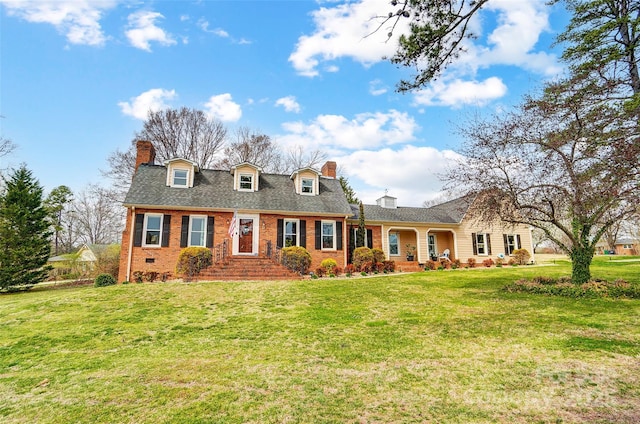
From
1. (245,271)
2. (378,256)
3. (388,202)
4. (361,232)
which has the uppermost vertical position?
(388,202)

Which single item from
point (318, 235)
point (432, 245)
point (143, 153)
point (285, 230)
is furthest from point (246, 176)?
point (432, 245)

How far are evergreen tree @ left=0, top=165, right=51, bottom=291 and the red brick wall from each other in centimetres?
500

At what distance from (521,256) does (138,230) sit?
2330cm

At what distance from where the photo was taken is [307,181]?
19.8 metres

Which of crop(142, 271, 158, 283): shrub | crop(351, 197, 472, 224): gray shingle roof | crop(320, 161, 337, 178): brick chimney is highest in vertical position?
crop(320, 161, 337, 178): brick chimney

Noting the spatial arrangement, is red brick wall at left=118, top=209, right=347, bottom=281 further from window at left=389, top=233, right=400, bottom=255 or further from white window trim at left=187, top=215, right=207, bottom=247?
window at left=389, top=233, right=400, bottom=255

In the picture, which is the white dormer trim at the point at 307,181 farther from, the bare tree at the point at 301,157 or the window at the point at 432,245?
the bare tree at the point at 301,157

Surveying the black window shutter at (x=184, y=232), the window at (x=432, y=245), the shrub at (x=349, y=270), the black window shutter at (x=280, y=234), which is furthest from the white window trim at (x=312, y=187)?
the window at (x=432, y=245)

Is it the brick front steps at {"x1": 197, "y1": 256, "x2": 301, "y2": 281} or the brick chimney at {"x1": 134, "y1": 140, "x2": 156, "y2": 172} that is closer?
the brick front steps at {"x1": 197, "y1": 256, "x2": 301, "y2": 281}

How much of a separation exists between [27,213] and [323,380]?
755 inches

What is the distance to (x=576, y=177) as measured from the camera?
29.0ft

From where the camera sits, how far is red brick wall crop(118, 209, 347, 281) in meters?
15.3

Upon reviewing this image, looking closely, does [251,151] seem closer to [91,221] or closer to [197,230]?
[197,230]

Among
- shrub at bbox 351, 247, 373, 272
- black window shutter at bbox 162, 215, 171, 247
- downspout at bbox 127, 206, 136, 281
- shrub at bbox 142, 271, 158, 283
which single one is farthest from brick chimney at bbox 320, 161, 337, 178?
shrub at bbox 142, 271, 158, 283
